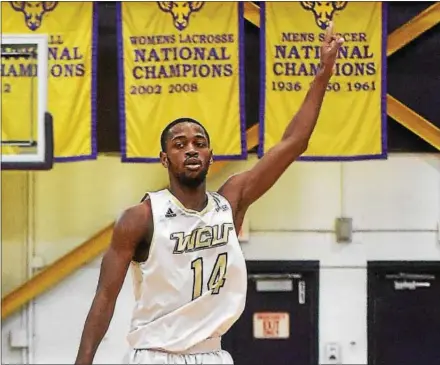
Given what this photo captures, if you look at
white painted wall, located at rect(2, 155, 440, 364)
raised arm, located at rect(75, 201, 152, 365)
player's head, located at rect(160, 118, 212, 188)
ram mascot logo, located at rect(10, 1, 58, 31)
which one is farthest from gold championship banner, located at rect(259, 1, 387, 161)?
raised arm, located at rect(75, 201, 152, 365)

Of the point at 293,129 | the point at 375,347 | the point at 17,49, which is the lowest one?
the point at 375,347

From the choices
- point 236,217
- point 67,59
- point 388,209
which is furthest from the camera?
point 388,209

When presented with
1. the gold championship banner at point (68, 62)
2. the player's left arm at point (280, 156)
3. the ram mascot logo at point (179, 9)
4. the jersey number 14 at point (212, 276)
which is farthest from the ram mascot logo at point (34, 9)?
the jersey number 14 at point (212, 276)

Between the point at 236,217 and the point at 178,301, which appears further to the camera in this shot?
the point at 236,217

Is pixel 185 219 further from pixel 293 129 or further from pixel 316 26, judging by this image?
pixel 316 26

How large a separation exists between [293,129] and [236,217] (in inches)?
16.5

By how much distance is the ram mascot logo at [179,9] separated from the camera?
A: 612cm

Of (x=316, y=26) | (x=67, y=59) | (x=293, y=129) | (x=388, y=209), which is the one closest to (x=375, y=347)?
(x=388, y=209)

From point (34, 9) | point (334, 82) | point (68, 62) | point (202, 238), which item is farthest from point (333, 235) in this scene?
point (202, 238)

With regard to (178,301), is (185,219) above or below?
above

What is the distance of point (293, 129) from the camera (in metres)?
2.78

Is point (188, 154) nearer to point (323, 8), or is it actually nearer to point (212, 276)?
point (212, 276)

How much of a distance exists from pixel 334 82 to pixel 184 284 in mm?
4066

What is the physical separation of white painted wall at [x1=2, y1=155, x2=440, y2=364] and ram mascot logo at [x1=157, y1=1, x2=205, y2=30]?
4.67 feet
